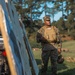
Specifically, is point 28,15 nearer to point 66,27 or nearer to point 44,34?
point 66,27

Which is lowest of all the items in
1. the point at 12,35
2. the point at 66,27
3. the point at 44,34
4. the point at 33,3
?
the point at 66,27

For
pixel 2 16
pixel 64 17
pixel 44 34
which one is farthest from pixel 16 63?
pixel 64 17

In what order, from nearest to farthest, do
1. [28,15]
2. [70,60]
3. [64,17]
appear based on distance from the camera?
[70,60] → [28,15] → [64,17]

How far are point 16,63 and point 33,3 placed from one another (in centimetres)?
6427

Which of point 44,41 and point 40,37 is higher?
point 40,37

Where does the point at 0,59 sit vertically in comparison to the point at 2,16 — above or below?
below

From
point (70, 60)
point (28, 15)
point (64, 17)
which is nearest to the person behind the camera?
point (70, 60)

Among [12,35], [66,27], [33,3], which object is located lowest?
[66,27]

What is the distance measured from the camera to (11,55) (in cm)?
563

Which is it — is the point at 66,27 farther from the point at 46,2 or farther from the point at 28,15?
the point at 46,2

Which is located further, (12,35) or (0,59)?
(0,59)

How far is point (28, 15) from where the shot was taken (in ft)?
217

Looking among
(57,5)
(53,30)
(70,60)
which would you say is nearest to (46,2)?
(57,5)

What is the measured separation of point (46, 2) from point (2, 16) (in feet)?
236
